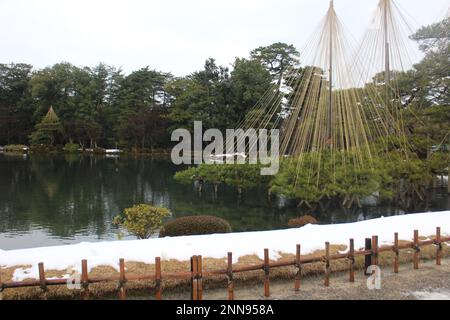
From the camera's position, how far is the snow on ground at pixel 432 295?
5785mm

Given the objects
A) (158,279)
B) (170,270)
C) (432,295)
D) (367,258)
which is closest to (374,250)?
(367,258)

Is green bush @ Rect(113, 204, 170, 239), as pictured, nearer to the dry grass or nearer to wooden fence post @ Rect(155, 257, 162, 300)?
the dry grass

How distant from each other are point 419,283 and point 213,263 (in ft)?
10.5

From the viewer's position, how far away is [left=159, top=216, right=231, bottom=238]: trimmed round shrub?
9711 mm

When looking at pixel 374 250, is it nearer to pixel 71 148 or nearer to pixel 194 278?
pixel 194 278

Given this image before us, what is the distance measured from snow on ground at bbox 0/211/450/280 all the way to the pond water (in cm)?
532

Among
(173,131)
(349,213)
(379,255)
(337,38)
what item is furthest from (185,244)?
(173,131)

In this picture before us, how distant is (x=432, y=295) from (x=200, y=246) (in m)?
3.64

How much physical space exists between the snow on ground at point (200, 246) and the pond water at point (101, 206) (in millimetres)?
5320

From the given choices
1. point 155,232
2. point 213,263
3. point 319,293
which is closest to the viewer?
point 319,293

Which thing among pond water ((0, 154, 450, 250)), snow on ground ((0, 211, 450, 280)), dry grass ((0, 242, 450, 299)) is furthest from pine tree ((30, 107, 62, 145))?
dry grass ((0, 242, 450, 299))

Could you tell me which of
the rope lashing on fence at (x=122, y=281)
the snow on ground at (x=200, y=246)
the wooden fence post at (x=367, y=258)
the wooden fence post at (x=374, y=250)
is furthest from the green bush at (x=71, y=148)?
the wooden fence post at (x=374, y=250)
